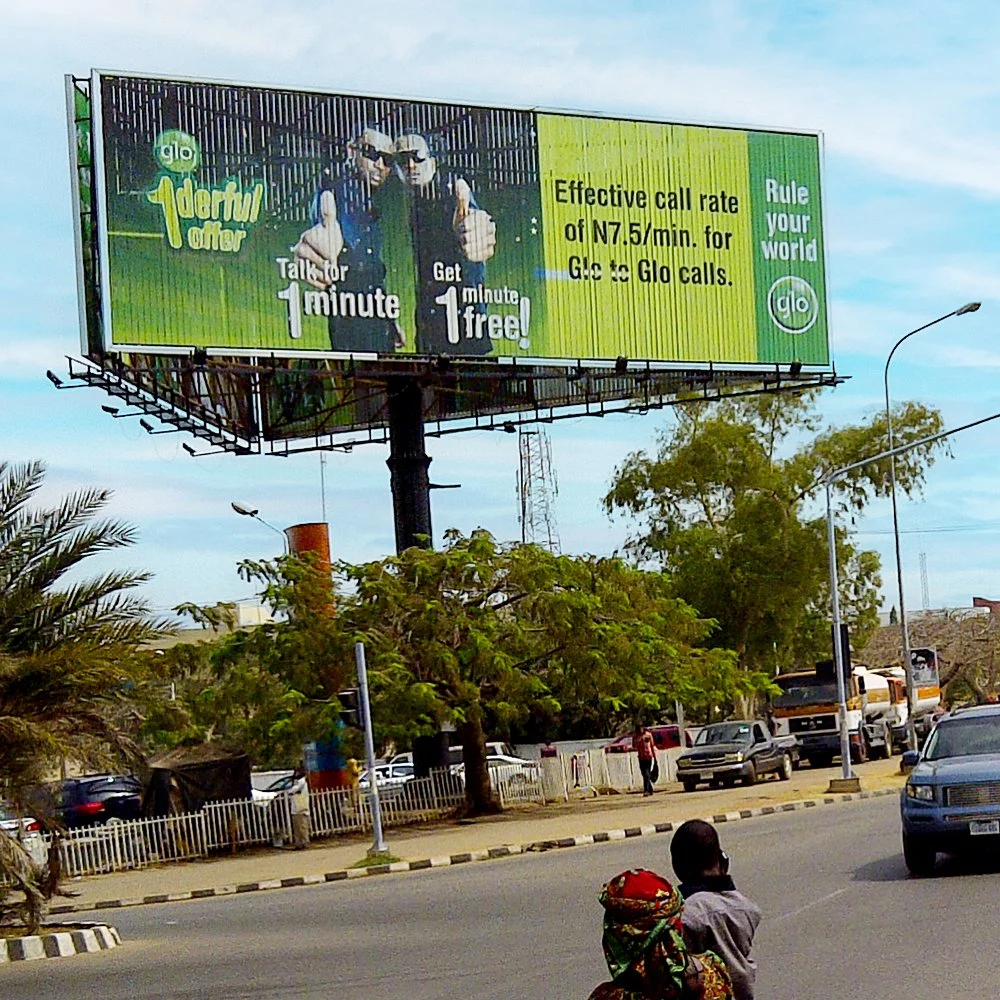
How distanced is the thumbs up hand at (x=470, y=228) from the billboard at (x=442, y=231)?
0.05m

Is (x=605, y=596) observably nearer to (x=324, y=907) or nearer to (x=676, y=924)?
(x=324, y=907)

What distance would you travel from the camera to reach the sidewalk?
2767 centimetres

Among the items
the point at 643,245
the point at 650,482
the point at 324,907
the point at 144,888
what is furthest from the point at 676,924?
the point at 650,482

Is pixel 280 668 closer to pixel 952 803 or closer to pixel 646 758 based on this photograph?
pixel 646 758

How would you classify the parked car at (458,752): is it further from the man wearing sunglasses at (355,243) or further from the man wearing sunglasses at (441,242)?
the man wearing sunglasses at (355,243)

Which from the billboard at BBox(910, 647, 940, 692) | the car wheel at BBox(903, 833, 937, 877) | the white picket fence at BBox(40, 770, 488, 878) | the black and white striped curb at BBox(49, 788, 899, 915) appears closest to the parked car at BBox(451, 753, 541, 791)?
the white picket fence at BBox(40, 770, 488, 878)

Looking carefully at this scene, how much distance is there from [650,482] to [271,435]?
22417 millimetres

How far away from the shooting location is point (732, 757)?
4381cm

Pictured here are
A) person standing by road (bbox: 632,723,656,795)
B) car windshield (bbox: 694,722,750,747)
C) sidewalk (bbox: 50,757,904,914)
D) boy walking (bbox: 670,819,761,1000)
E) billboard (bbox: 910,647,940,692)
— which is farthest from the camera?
billboard (bbox: 910,647,940,692)

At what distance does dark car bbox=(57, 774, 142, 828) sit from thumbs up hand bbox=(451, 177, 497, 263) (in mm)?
14702

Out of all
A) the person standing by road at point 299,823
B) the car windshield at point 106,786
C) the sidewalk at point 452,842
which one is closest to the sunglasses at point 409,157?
the person standing by road at point 299,823

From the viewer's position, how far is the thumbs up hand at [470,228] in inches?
1517

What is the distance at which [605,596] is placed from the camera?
1501 inches

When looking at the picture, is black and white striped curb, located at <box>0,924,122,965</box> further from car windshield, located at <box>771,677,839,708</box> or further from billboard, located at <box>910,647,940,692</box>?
car windshield, located at <box>771,677,839,708</box>
